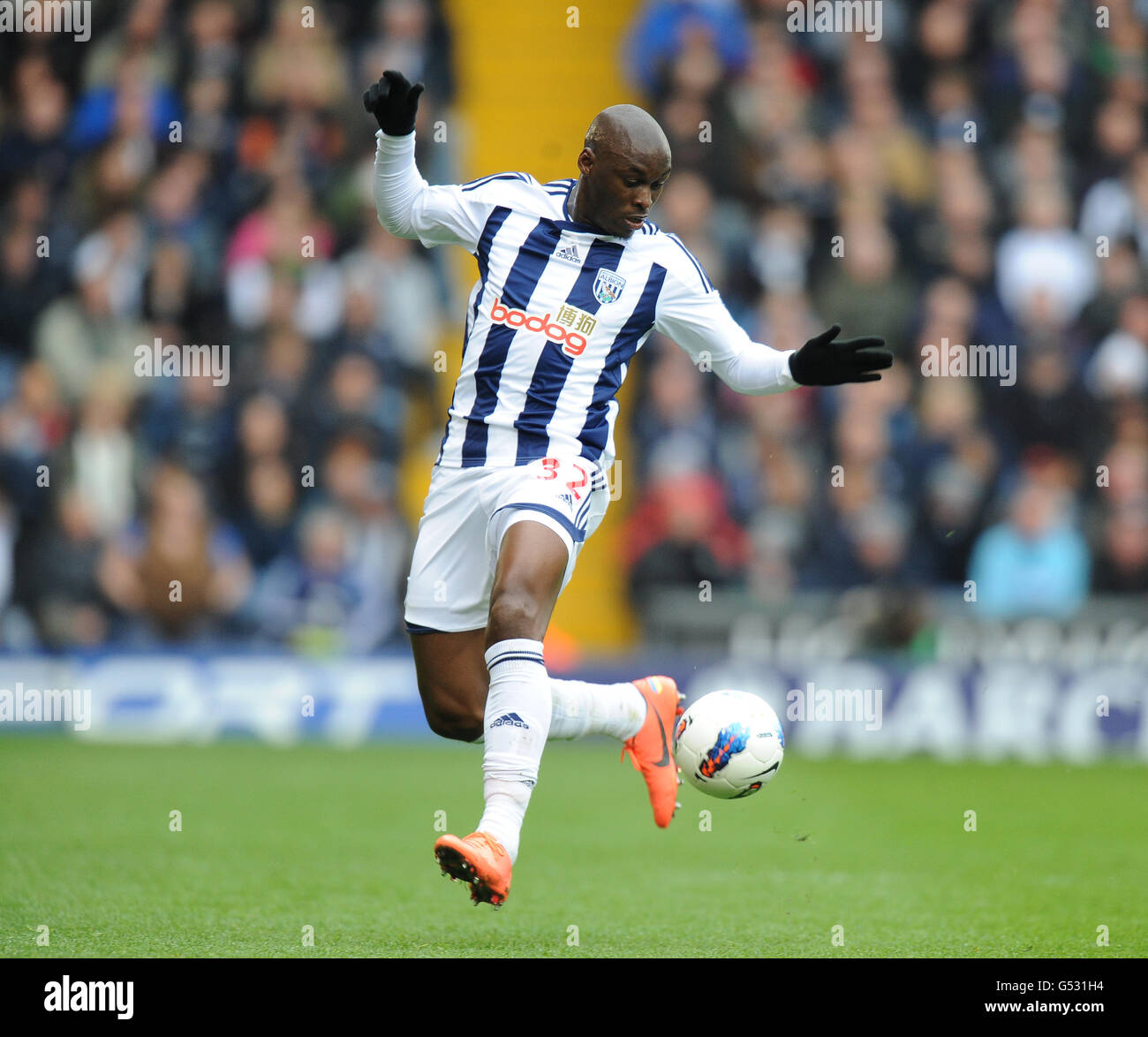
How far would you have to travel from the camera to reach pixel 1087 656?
37.1ft

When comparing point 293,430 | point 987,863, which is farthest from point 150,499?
point 987,863

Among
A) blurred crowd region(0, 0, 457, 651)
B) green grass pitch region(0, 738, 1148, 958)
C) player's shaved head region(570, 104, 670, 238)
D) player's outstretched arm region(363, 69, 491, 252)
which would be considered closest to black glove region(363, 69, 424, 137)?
player's outstretched arm region(363, 69, 491, 252)

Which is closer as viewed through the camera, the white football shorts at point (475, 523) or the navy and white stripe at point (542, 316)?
the white football shorts at point (475, 523)

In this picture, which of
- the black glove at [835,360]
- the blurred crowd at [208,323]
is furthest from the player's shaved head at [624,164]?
the blurred crowd at [208,323]

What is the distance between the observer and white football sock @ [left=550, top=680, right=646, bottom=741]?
6.04 metres

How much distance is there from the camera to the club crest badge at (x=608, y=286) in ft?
19.5

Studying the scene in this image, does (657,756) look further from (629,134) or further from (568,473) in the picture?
(629,134)

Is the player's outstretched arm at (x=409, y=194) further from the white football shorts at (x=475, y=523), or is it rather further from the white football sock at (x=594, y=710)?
the white football sock at (x=594, y=710)

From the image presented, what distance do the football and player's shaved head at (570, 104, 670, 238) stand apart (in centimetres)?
169

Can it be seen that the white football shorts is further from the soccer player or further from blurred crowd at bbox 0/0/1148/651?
blurred crowd at bbox 0/0/1148/651

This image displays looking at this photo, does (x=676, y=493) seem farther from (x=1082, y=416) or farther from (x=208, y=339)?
(x=208, y=339)

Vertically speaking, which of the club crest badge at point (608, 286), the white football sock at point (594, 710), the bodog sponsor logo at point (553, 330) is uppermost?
the club crest badge at point (608, 286)

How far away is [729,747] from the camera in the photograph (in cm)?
592

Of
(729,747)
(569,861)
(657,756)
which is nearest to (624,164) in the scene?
(729,747)
